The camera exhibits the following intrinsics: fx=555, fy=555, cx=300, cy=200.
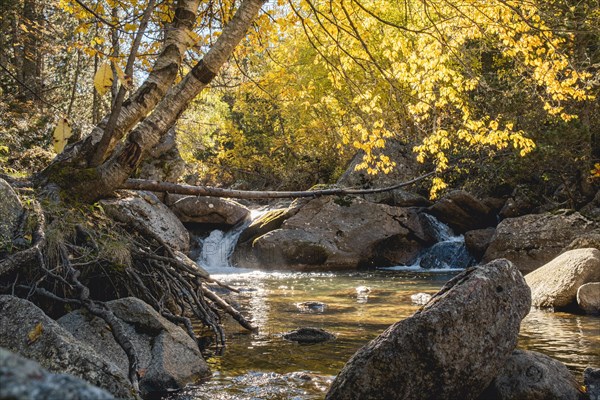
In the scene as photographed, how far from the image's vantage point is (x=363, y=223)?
1831 centimetres

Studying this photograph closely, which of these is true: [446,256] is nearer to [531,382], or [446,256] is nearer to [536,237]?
[536,237]

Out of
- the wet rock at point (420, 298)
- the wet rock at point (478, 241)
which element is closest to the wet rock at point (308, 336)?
the wet rock at point (420, 298)

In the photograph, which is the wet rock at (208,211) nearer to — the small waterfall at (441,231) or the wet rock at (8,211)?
the small waterfall at (441,231)

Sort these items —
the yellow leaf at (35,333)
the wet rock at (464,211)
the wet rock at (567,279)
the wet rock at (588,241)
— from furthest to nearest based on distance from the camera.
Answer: the wet rock at (464,211) → the wet rock at (588,241) → the wet rock at (567,279) → the yellow leaf at (35,333)

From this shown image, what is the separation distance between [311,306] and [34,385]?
9.33 meters

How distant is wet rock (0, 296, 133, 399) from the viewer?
11.0 ft

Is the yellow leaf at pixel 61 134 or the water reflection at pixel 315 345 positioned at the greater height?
the yellow leaf at pixel 61 134

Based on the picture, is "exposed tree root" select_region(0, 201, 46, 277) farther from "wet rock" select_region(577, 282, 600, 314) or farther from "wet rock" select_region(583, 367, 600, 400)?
"wet rock" select_region(577, 282, 600, 314)

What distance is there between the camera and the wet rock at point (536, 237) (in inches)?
559

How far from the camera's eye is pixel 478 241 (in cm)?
1661

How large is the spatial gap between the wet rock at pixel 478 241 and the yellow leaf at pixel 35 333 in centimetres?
1444

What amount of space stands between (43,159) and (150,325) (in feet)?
30.6

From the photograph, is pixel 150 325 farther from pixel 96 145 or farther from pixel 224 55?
pixel 224 55

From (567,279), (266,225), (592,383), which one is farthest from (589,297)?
(266,225)
